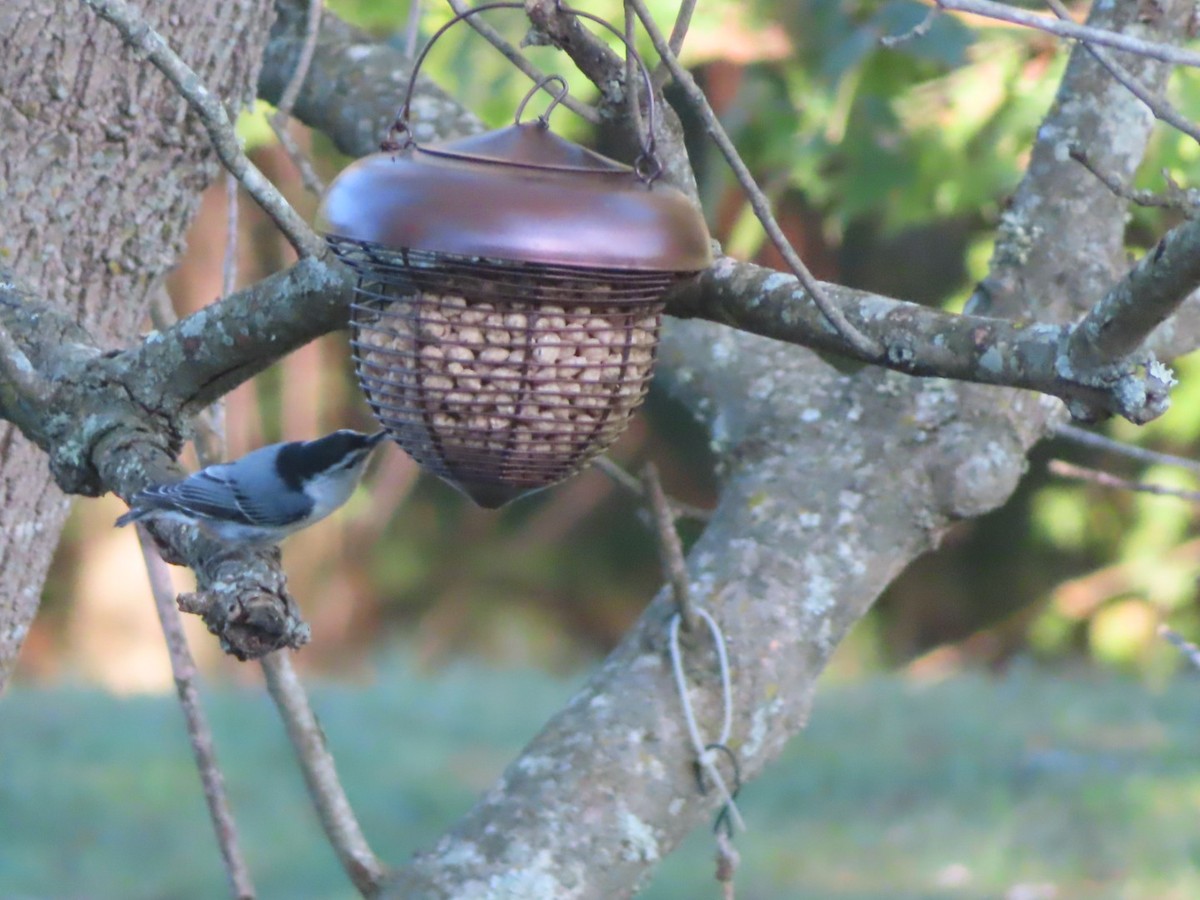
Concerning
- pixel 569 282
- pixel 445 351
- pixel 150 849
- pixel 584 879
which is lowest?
pixel 150 849

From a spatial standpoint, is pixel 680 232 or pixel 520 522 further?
pixel 520 522

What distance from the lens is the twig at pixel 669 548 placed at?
2.40 metres

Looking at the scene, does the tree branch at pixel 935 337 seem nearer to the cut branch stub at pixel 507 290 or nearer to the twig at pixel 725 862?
the cut branch stub at pixel 507 290

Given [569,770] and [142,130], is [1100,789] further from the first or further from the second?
[142,130]

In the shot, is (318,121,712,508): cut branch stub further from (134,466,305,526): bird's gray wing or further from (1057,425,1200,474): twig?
(1057,425,1200,474): twig

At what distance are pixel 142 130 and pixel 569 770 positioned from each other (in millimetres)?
1258

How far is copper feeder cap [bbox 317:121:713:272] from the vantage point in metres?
1.53

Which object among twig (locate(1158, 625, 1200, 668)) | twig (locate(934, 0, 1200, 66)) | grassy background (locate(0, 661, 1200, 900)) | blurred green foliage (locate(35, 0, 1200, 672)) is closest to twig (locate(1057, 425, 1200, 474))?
twig (locate(1158, 625, 1200, 668))

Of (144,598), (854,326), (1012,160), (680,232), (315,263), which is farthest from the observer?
(144,598)

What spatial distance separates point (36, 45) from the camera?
2389 millimetres

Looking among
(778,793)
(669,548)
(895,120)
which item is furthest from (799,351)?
(778,793)

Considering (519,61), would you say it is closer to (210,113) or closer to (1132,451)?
(210,113)

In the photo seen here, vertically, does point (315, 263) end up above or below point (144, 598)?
above

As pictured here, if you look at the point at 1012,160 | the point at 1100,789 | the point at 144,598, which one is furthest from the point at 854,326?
the point at 144,598
